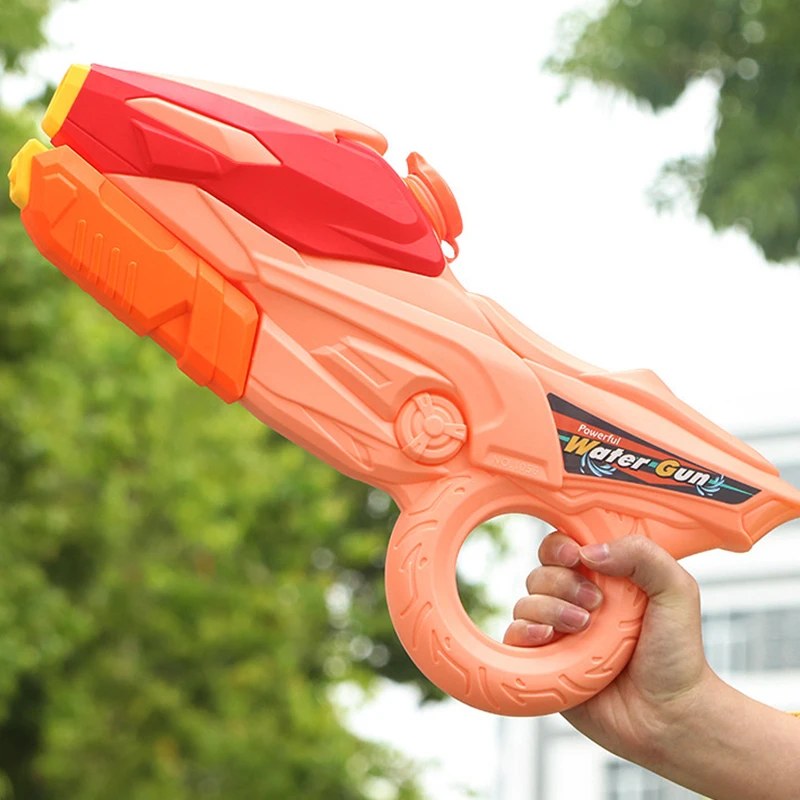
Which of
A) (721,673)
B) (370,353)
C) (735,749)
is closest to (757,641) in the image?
(721,673)

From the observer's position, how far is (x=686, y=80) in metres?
5.42

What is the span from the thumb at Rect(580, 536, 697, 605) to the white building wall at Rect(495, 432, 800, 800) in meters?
10.8

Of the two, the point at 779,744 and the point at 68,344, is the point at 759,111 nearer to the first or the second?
the point at 68,344

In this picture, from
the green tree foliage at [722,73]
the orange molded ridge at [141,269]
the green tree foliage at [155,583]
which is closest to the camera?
the orange molded ridge at [141,269]

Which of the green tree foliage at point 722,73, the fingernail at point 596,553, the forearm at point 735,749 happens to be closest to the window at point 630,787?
the green tree foliage at point 722,73

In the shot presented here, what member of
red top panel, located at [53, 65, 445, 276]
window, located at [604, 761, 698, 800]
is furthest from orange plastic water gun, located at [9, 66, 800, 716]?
window, located at [604, 761, 698, 800]

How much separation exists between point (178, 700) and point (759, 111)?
5.10m

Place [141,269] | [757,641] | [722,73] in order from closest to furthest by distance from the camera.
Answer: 1. [141,269]
2. [722,73]
3. [757,641]

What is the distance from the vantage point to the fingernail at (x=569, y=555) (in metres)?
1.29

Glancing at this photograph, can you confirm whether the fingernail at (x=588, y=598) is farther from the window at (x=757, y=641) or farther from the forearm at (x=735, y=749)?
the window at (x=757, y=641)

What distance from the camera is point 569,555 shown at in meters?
1.29

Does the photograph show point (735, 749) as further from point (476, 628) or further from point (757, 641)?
point (757, 641)

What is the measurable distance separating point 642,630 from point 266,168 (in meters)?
0.62

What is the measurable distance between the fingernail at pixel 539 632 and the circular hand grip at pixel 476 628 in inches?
0.4
